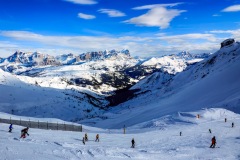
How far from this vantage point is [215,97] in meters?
104

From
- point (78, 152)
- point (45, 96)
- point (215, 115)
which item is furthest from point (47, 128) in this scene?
point (45, 96)

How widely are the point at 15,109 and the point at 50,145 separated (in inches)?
4578

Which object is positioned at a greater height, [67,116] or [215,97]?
[215,97]

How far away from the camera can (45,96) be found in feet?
580

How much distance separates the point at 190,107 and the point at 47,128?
62094 millimetres

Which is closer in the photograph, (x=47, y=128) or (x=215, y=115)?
(x=47, y=128)

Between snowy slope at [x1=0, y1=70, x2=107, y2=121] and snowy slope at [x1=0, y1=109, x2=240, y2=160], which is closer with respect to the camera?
snowy slope at [x1=0, y1=109, x2=240, y2=160]

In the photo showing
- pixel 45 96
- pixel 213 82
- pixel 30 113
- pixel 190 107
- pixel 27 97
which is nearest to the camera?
pixel 190 107

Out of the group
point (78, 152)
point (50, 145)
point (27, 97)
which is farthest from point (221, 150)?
point (27, 97)

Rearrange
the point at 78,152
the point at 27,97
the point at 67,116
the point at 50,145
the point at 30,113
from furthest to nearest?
1. the point at 27,97
2. the point at 67,116
3. the point at 30,113
4. the point at 50,145
5. the point at 78,152

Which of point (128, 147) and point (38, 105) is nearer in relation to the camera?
point (128, 147)

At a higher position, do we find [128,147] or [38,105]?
[38,105]

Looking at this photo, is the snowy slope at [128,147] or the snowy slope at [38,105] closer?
the snowy slope at [128,147]

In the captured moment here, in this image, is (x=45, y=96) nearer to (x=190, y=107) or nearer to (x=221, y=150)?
(x=190, y=107)
